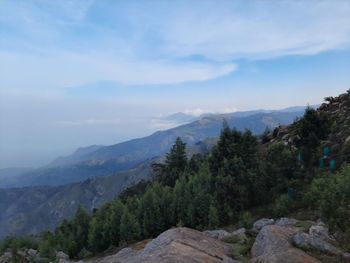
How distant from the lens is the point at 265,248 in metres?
15.5

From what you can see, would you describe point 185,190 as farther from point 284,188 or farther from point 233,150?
point 284,188

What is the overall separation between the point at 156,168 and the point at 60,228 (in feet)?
87.5

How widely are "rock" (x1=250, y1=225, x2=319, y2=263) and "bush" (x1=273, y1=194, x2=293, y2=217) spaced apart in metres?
21.7

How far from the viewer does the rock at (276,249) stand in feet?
46.3

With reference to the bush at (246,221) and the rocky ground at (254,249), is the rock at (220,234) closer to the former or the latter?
the rocky ground at (254,249)

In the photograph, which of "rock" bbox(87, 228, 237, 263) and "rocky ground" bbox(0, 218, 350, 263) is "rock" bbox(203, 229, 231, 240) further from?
"rock" bbox(87, 228, 237, 263)

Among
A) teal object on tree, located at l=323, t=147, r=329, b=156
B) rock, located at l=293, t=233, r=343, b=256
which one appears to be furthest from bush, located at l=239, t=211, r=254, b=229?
teal object on tree, located at l=323, t=147, r=329, b=156

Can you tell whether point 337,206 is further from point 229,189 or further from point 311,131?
point 311,131

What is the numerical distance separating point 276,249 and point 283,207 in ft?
81.6

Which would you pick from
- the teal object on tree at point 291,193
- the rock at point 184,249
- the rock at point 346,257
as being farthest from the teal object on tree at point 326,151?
the rock at point 184,249

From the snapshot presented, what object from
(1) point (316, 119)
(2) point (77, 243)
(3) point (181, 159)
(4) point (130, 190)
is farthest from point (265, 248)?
(4) point (130, 190)

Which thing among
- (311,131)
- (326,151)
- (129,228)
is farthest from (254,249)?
(326,151)

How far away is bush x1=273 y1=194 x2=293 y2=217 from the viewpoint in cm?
3866

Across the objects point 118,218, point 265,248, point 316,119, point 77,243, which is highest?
point 316,119
